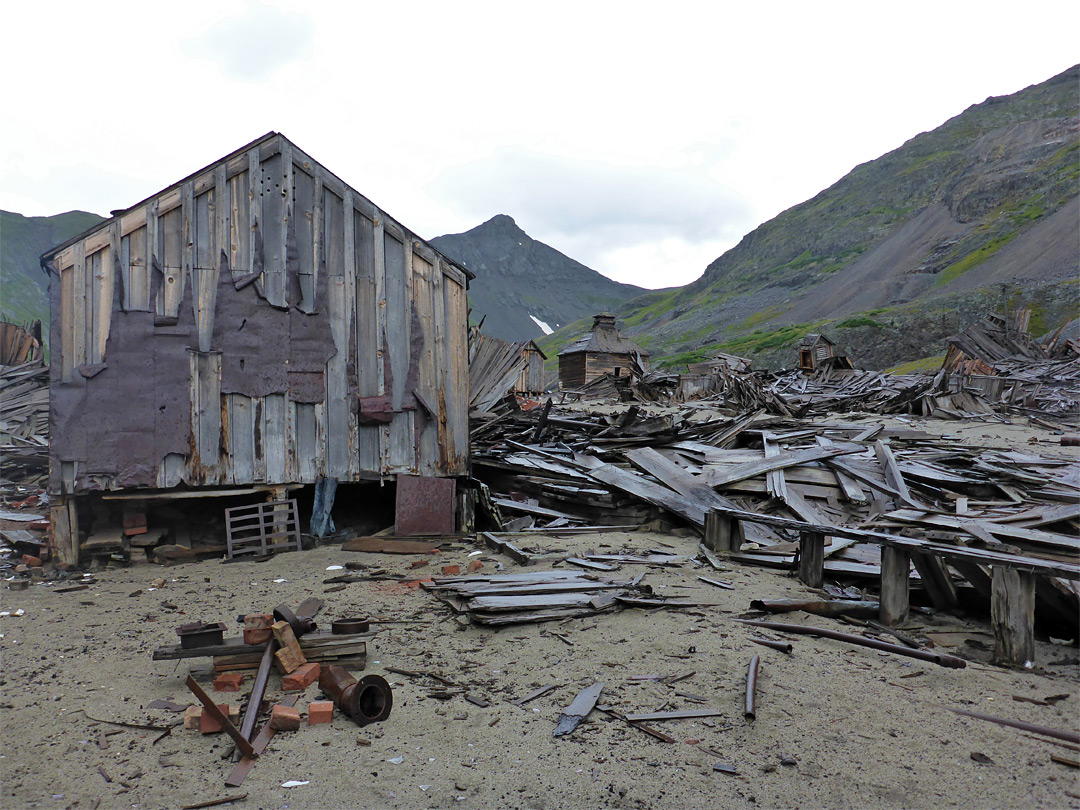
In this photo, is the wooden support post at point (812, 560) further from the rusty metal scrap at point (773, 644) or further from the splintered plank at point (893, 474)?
the splintered plank at point (893, 474)

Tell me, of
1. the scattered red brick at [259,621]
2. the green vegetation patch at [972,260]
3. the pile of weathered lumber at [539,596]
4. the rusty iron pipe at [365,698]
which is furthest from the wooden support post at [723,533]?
the green vegetation patch at [972,260]

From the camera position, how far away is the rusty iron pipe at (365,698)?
3771mm

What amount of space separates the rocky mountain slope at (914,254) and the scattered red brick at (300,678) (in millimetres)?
43096

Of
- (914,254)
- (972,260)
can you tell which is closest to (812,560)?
(972,260)

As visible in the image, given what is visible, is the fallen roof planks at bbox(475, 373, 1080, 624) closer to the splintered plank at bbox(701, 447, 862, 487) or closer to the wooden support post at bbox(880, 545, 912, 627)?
the splintered plank at bbox(701, 447, 862, 487)

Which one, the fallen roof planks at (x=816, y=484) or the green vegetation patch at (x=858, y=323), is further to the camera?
the green vegetation patch at (x=858, y=323)

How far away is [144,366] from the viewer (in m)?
7.86

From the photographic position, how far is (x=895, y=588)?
546 cm

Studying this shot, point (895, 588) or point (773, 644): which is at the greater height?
point (895, 588)

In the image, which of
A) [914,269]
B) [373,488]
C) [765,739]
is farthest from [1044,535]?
[914,269]

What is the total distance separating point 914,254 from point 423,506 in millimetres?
85356

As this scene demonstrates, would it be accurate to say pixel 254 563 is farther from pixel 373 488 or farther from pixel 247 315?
pixel 247 315

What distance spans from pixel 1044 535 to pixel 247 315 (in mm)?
8935

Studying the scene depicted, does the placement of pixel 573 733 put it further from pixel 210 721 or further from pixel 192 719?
pixel 192 719
